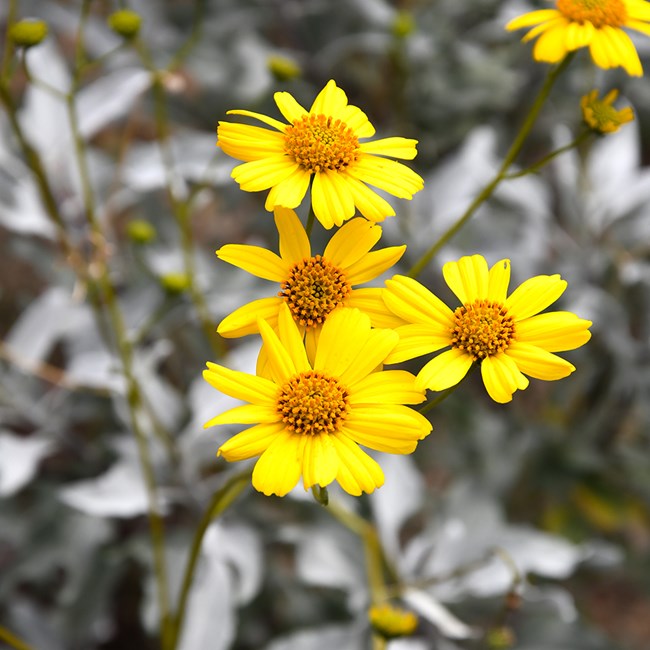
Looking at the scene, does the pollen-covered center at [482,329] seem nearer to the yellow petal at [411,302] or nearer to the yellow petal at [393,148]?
the yellow petal at [411,302]

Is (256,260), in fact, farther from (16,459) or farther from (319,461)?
(16,459)

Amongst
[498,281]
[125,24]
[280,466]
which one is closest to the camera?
[280,466]

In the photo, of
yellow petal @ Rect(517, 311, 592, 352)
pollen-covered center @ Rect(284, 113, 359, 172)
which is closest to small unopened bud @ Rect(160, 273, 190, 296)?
pollen-covered center @ Rect(284, 113, 359, 172)

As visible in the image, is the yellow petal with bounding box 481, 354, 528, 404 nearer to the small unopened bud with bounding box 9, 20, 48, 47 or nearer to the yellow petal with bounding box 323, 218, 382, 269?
the yellow petal with bounding box 323, 218, 382, 269

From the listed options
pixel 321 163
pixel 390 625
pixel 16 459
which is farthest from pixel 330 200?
pixel 16 459

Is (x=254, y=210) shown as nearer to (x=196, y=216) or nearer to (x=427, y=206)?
Result: (x=196, y=216)

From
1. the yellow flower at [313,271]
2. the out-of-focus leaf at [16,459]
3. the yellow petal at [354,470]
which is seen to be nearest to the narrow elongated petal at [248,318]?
the yellow flower at [313,271]

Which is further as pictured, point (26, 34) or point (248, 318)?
point (26, 34)

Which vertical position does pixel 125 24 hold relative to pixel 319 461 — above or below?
above
